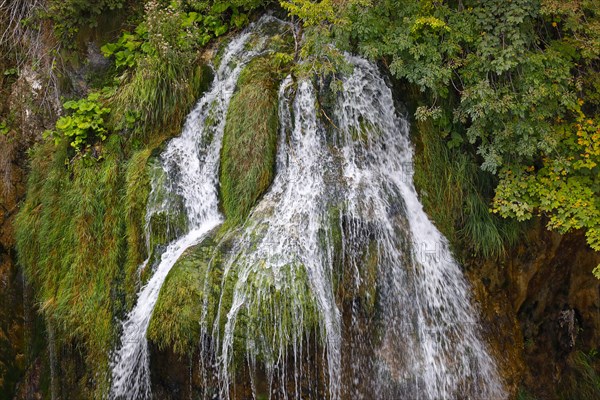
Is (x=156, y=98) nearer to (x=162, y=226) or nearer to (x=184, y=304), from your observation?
(x=162, y=226)

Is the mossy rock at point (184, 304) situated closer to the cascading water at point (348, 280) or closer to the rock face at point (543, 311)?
the cascading water at point (348, 280)

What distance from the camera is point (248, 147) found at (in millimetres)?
5023

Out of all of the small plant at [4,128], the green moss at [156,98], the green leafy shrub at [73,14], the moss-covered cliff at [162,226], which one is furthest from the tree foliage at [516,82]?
the small plant at [4,128]

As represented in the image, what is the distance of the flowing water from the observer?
420cm

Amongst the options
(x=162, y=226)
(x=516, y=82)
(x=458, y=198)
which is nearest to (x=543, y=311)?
(x=458, y=198)

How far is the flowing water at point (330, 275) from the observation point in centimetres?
420

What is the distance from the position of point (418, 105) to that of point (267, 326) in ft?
8.16

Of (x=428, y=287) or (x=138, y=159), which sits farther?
(x=138, y=159)

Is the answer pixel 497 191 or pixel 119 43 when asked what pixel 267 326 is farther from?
pixel 119 43

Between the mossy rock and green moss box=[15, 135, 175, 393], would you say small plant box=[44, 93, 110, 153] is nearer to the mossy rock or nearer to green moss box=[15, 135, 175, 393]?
green moss box=[15, 135, 175, 393]

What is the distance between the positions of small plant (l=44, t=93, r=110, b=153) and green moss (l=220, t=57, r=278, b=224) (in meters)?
1.30

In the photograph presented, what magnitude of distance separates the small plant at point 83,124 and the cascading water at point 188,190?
0.77 m

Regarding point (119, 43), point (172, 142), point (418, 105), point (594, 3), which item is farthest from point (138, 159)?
point (594, 3)

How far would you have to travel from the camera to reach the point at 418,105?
5277 mm
